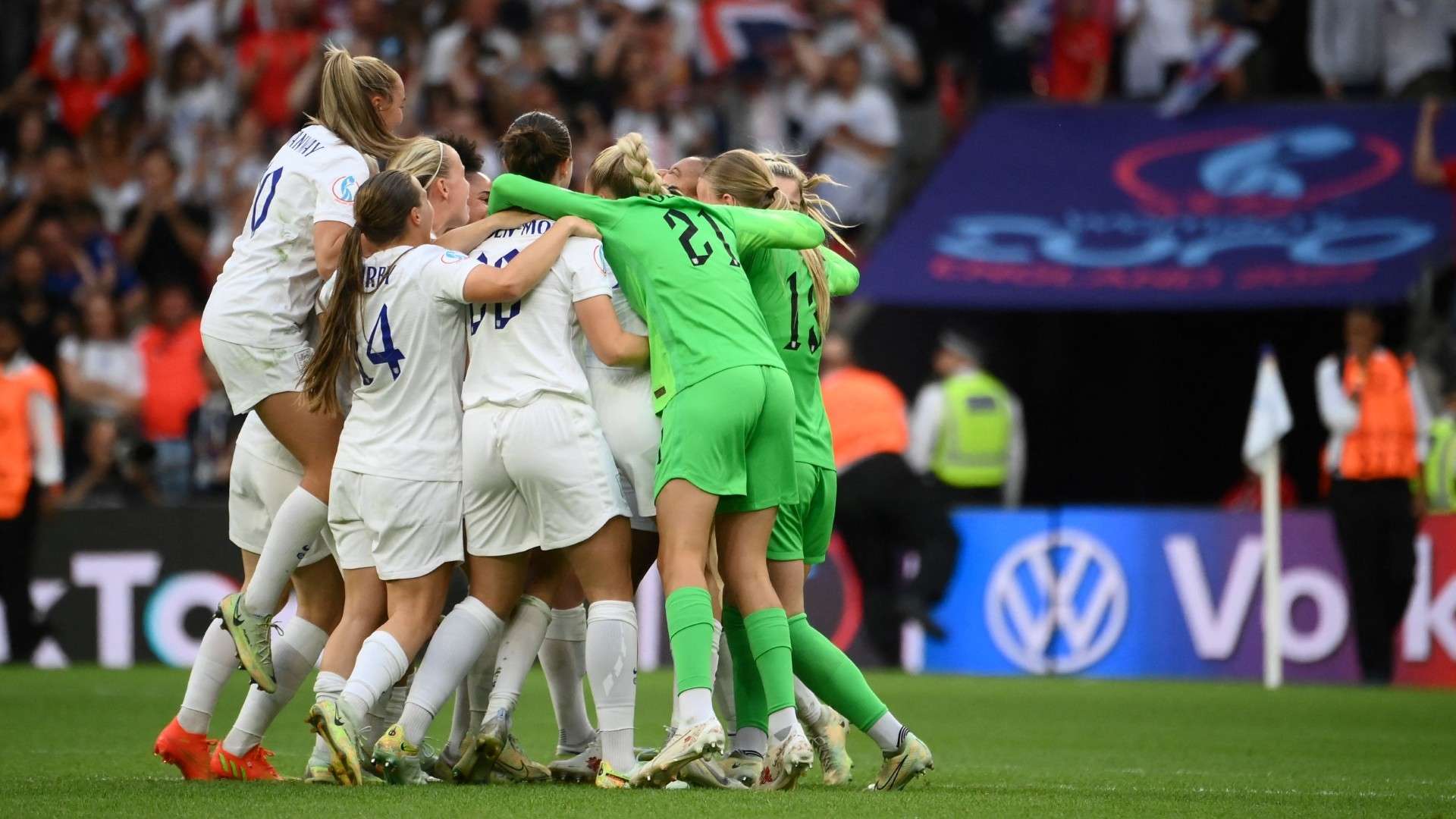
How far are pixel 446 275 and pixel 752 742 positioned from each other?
184cm

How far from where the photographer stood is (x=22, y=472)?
1319 centimetres

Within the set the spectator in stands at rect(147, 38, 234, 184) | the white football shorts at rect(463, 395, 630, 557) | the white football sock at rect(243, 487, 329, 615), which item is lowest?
the white football sock at rect(243, 487, 329, 615)

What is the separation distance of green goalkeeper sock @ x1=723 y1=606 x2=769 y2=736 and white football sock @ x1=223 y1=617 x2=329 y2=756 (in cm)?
135

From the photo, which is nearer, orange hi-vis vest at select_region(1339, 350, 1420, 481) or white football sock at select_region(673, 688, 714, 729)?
white football sock at select_region(673, 688, 714, 729)

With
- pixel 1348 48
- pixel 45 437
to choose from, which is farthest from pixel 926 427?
pixel 45 437

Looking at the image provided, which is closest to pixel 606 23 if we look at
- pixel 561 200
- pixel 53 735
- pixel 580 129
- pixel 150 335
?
pixel 580 129

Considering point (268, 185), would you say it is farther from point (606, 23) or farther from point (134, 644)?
point (606, 23)

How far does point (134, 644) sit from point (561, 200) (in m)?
7.89

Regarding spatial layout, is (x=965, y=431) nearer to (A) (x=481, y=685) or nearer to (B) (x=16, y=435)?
(B) (x=16, y=435)

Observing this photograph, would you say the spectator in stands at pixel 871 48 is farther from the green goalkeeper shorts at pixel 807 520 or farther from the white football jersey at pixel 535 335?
the white football jersey at pixel 535 335

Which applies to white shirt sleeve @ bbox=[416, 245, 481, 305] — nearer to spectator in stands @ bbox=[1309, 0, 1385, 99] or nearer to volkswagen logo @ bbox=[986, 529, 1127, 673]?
volkswagen logo @ bbox=[986, 529, 1127, 673]

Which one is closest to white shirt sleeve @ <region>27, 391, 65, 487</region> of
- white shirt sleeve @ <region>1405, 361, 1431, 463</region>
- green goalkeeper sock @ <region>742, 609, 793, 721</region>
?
green goalkeeper sock @ <region>742, 609, 793, 721</region>

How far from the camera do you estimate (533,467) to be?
6.20 meters

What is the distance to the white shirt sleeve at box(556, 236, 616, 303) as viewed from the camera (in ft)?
20.8
